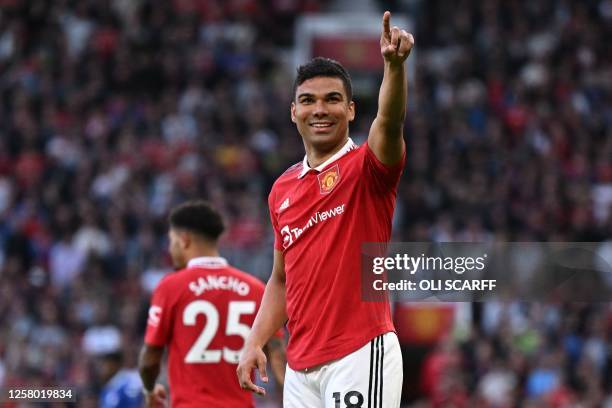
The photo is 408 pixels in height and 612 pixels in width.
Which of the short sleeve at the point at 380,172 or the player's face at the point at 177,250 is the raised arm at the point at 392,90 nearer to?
the short sleeve at the point at 380,172

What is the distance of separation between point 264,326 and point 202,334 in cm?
A: 175

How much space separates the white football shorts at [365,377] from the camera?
5352mm

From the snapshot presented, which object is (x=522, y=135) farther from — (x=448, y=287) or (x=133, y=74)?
(x=448, y=287)

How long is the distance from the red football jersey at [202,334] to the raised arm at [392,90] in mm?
2563

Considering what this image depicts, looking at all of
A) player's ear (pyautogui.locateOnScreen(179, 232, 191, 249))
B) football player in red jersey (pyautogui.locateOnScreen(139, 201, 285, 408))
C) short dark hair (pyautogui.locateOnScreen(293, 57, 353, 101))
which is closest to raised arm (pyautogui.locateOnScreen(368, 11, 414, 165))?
short dark hair (pyautogui.locateOnScreen(293, 57, 353, 101))

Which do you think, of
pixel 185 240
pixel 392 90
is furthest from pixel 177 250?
pixel 392 90

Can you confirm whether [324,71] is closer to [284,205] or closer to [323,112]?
[323,112]

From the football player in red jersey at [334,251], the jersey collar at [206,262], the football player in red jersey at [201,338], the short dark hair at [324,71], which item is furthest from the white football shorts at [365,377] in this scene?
the jersey collar at [206,262]

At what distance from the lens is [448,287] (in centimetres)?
619

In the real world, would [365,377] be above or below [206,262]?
below

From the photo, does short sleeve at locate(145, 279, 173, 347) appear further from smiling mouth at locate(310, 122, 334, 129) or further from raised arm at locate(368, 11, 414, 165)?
raised arm at locate(368, 11, 414, 165)

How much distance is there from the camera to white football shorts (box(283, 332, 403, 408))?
5352mm

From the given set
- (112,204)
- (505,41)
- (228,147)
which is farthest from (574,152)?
(112,204)

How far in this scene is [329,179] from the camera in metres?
5.55
